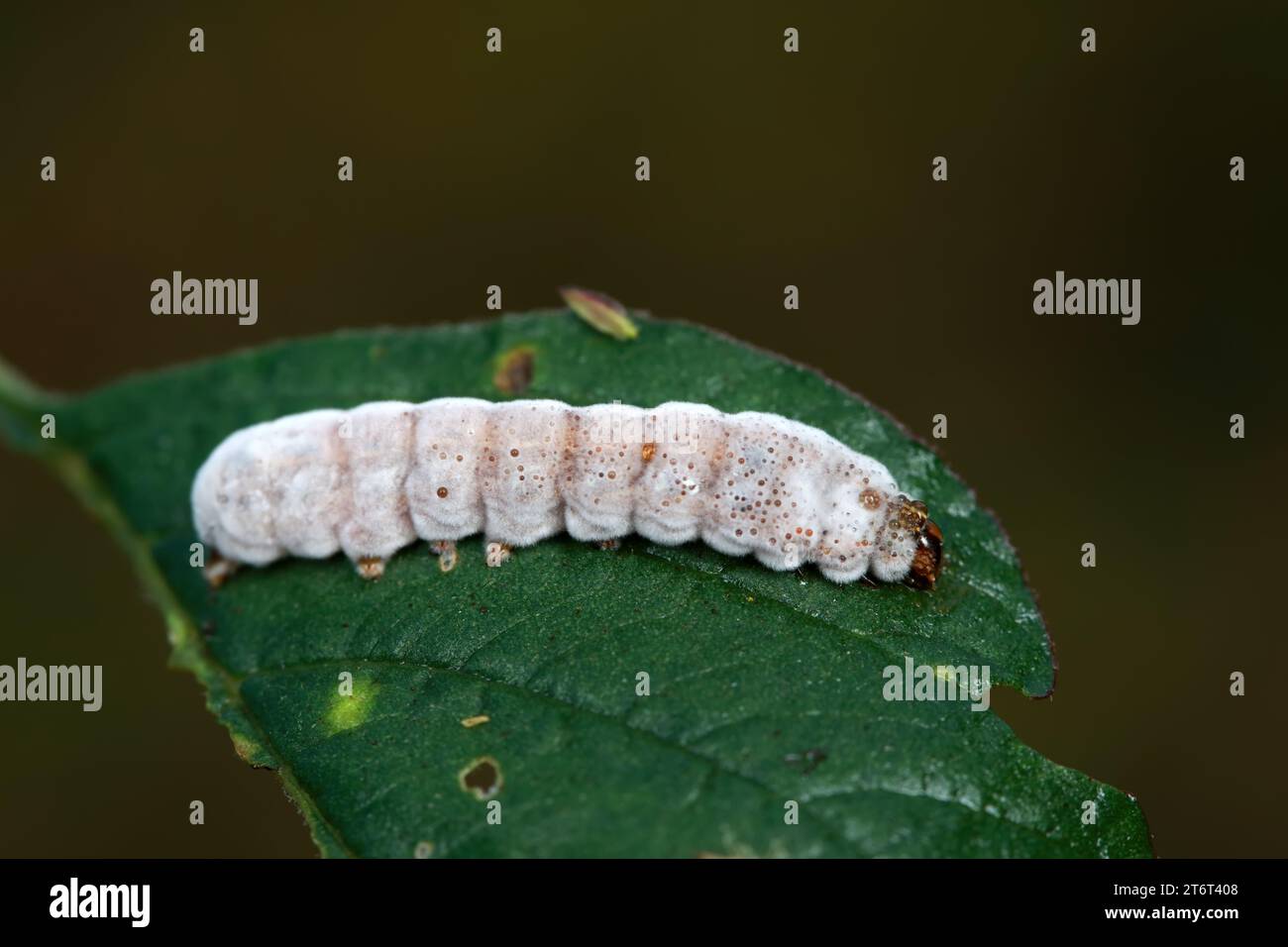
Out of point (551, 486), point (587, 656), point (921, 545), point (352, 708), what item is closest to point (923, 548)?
point (921, 545)

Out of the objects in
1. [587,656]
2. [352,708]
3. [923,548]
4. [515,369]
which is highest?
[515,369]

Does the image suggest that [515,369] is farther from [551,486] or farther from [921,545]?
[921,545]

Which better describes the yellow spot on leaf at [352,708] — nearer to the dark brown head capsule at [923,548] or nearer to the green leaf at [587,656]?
the green leaf at [587,656]

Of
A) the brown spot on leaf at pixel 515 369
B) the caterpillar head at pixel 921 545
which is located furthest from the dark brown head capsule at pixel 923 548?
the brown spot on leaf at pixel 515 369

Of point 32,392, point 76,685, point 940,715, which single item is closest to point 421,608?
point 940,715

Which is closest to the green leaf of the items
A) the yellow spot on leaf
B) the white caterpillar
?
the yellow spot on leaf
